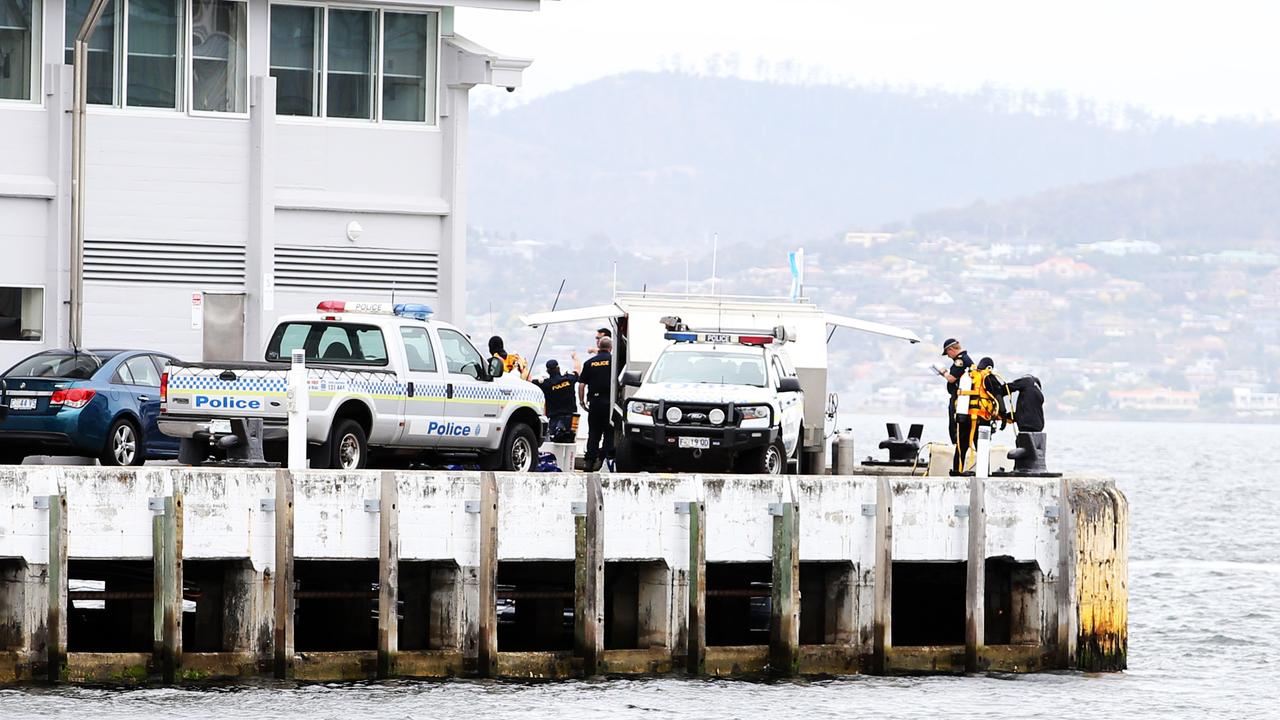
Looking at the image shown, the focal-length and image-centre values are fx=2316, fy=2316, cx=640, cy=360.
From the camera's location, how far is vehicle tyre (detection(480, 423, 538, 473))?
25609 mm

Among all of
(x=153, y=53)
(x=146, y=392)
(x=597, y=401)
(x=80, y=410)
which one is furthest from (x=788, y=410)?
(x=153, y=53)

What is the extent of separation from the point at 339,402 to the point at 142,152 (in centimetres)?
1137

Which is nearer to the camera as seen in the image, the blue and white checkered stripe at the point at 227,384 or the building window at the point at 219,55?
the blue and white checkered stripe at the point at 227,384

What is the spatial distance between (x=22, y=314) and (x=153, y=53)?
4.23 metres

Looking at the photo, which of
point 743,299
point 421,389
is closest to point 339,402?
point 421,389

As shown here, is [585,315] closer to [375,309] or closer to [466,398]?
[466,398]

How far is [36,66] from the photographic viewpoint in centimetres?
3275

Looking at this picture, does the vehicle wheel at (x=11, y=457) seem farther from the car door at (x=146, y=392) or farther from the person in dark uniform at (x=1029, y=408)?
the person in dark uniform at (x=1029, y=408)

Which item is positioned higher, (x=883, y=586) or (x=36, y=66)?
(x=36, y=66)

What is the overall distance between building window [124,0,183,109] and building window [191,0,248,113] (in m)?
0.29

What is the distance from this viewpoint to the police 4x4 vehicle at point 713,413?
25.0 m

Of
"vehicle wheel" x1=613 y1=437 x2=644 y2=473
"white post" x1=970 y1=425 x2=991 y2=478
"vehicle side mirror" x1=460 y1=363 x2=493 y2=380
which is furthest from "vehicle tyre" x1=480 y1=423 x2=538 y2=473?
"white post" x1=970 y1=425 x2=991 y2=478

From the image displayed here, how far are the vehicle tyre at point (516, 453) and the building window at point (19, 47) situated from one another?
11.0m

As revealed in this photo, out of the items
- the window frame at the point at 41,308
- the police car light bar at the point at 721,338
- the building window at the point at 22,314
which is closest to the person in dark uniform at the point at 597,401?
the police car light bar at the point at 721,338
